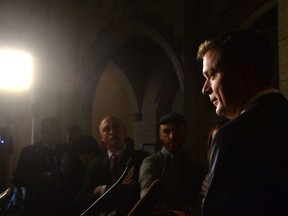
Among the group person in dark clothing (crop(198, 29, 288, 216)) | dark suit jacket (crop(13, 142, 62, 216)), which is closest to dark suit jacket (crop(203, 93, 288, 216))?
person in dark clothing (crop(198, 29, 288, 216))

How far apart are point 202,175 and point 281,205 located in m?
1.66

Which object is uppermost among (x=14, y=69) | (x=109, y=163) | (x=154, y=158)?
(x=14, y=69)

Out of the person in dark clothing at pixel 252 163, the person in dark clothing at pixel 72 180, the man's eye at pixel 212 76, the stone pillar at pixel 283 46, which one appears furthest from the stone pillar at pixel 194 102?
the person in dark clothing at pixel 252 163

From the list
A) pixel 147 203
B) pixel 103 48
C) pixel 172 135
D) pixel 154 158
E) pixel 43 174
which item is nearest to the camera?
pixel 147 203

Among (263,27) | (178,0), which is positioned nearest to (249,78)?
(178,0)

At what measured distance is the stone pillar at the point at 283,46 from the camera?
2.45m

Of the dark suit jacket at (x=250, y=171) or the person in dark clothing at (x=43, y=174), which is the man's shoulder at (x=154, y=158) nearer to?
the dark suit jacket at (x=250, y=171)

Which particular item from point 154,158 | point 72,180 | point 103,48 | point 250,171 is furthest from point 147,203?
point 103,48

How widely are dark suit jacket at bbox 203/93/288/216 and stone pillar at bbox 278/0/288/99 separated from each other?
145 cm

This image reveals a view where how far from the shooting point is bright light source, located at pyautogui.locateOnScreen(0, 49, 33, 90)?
5.34 metres

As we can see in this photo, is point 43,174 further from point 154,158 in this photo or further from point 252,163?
point 252,163

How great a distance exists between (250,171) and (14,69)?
16.2 feet

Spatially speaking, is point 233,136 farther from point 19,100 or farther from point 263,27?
point 19,100

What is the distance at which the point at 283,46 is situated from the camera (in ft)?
8.13
